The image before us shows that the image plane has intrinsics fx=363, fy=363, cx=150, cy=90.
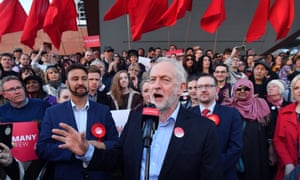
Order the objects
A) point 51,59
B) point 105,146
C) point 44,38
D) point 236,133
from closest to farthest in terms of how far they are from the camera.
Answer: point 105,146 → point 236,133 → point 51,59 → point 44,38

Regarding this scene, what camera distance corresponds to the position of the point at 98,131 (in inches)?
135

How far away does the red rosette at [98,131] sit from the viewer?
343 centimetres

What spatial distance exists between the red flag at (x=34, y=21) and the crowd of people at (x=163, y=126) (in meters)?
0.63

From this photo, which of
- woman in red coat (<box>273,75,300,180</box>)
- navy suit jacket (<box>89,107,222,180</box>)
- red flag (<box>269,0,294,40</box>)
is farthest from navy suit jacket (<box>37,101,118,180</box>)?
red flag (<box>269,0,294,40</box>)

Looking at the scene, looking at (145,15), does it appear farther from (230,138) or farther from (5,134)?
(5,134)

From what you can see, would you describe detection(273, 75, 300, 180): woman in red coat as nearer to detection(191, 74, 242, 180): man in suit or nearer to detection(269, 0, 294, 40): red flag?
detection(191, 74, 242, 180): man in suit

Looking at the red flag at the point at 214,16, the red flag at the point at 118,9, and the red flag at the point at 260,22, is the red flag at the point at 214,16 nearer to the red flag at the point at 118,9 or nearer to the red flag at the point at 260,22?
the red flag at the point at 260,22

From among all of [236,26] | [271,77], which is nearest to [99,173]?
[271,77]

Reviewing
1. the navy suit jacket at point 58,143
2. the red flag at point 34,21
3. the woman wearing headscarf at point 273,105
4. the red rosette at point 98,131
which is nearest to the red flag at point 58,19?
the red flag at point 34,21

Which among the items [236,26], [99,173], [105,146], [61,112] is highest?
[236,26]

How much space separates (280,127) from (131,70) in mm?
3060

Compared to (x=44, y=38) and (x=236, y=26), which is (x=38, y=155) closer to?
(x=236, y=26)

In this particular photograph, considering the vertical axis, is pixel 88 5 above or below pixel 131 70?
above

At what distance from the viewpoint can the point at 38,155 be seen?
3.39 metres
